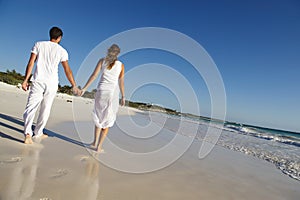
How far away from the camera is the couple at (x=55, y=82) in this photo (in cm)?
301

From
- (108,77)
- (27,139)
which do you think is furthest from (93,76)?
(27,139)

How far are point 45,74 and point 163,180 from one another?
226cm

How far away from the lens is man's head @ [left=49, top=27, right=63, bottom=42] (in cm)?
307

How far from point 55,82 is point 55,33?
736 millimetres

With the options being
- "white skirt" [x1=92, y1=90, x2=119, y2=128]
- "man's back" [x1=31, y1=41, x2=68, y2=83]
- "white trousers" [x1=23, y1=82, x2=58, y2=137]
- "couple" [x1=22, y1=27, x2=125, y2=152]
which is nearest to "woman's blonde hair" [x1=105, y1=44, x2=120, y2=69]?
"couple" [x1=22, y1=27, x2=125, y2=152]

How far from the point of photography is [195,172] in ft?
10.4

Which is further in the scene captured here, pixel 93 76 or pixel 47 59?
pixel 93 76

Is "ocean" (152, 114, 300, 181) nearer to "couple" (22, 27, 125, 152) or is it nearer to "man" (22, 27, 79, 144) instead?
"couple" (22, 27, 125, 152)

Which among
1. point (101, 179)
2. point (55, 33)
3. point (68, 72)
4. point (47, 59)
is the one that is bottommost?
point (101, 179)

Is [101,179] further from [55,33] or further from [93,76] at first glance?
[55,33]

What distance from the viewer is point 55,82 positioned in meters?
3.19

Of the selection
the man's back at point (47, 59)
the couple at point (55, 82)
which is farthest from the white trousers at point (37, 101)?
the man's back at point (47, 59)

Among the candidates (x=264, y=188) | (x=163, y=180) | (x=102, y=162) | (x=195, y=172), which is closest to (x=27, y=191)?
(x=102, y=162)

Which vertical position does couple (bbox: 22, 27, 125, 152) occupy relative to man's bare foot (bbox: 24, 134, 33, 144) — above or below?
above
